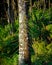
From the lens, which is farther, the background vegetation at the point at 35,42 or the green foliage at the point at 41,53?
the background vegetation at the point at 35,42

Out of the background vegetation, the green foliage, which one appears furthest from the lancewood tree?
the green foliage

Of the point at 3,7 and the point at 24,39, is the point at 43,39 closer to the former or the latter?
the point at 24,39

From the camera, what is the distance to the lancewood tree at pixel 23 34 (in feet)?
32.7

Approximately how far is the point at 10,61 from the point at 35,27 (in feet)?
13.4

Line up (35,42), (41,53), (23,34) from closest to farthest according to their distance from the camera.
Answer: (23,34) < (41,53) < (35,42)

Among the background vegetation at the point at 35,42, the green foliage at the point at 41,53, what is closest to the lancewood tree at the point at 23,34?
the background vegetation at the point at 35,42

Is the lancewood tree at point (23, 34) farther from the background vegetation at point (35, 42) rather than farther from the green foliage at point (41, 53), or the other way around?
the green foliage at point (41, 53)

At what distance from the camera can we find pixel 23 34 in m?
10.1

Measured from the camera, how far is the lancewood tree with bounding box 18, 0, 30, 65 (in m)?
9.97

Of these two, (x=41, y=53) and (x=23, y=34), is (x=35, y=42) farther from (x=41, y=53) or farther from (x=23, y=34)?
(x=23, y=34)

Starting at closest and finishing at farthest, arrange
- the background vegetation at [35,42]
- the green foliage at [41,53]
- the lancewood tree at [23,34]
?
the lancewood tree at [23,34]
the green foliage at [41,53]
the background vegetation at [35,42]

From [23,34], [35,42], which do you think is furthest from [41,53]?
[23,34]

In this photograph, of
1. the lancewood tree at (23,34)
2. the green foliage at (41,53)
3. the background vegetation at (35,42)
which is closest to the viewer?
the lancewood tree at (23,34)

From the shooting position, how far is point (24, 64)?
33.3 ft
